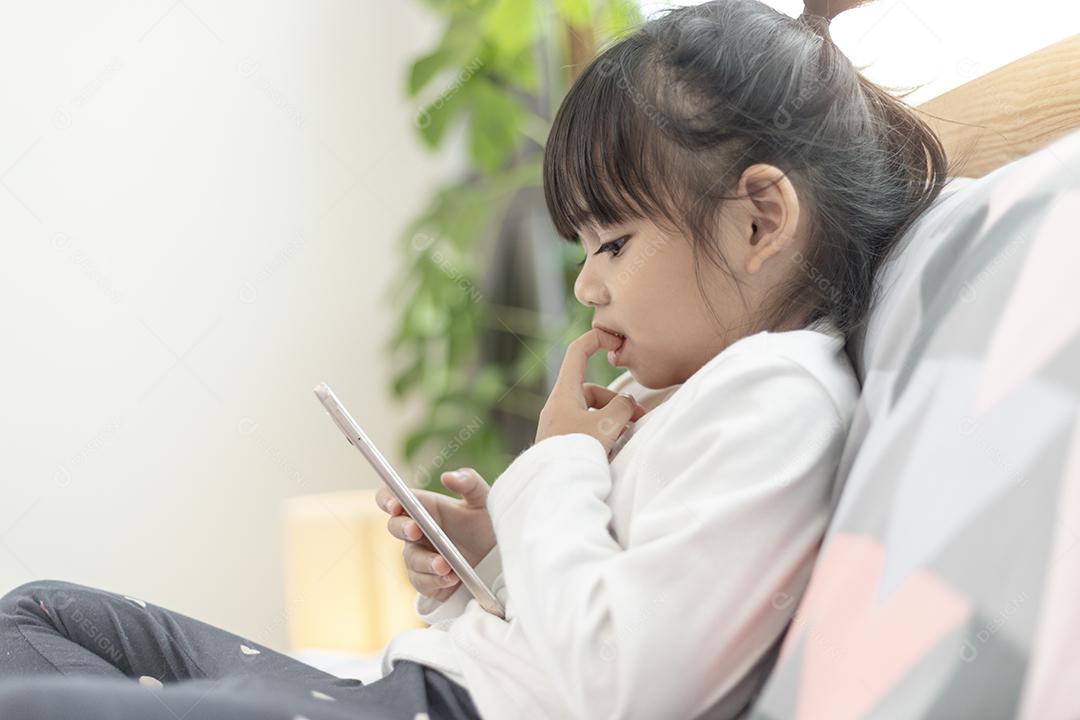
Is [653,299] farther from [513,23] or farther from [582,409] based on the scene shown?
[513,23]

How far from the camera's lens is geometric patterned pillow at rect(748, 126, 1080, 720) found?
450mm

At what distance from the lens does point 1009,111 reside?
2.53ft

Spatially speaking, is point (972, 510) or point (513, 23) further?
point (513, 23)

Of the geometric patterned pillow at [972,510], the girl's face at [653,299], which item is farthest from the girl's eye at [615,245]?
the geometric patterned pillow at [972,510]

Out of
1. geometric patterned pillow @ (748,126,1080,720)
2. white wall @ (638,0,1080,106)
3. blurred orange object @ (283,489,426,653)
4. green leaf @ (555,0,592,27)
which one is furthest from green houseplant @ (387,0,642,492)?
geometric patterned pillow @ (748,126,1080,720)

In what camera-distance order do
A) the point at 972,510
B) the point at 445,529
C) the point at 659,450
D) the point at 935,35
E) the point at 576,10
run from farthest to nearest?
the point at 576,10 → the point at 935,35 → the point at 445,529 → the point at 659,450 → the point at 972,510

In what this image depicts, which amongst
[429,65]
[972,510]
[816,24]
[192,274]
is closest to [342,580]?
[192,274]

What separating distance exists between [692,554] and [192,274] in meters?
1.55

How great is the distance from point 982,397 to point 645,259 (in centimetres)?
29

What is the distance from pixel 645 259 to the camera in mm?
736

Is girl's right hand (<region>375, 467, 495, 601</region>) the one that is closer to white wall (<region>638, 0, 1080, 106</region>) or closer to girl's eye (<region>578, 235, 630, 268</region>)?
girl's eye (<region>578, 235, 630, 268</region>)

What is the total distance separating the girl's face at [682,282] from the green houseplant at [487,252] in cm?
91

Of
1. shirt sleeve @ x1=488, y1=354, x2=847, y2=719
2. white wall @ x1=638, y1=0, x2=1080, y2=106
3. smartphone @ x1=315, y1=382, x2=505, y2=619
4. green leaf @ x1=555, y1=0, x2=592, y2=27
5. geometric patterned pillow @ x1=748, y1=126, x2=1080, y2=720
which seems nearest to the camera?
geometric patterned pillow @ x1=748, y1=126, x2=1080, y2=720

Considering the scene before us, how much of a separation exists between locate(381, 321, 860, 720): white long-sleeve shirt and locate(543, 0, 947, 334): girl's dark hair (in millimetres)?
79
